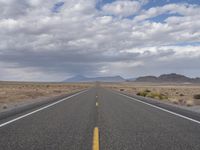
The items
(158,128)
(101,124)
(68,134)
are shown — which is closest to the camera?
(68,134)

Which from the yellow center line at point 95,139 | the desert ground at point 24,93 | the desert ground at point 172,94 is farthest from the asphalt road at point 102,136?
the desert ground at point 172,94

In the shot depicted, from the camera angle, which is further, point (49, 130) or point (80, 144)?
point (49, 130)

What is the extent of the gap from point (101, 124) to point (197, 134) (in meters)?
3.35

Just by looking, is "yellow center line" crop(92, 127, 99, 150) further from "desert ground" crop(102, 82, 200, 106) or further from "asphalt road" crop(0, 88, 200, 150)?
"desert ground" crop(102, 82, 200, 106)

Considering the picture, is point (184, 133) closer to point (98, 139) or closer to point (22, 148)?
point (98, 139)

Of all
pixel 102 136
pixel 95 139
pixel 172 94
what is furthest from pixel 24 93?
pixel 95 139

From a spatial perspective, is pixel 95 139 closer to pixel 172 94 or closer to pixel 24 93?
pixel 24 93

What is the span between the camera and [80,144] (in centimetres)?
669

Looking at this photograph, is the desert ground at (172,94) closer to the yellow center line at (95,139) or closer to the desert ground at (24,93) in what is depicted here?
the desert ground at (24,93)

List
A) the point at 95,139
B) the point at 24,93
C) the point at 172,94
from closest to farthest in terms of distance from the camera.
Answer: the point at 95,139 → the point at 24,93 → the point at 172,94

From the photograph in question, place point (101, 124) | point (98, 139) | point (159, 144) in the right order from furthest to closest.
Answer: point (101, 124)
point (98, 139)
point (159, 144)

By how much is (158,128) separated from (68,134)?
10.1 ft

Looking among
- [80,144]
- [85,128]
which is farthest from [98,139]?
[85,128]

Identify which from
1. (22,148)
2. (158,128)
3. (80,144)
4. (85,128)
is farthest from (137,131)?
(22,148)
